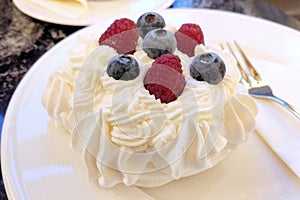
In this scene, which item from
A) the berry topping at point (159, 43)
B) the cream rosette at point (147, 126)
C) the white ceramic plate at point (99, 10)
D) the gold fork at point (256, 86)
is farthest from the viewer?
the white ceramic plate at point (99, 10)

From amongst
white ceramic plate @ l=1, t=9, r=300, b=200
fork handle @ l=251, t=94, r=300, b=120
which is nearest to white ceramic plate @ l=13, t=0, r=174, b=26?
white ceramic plate @ l=1, t=9, r=300, b=200

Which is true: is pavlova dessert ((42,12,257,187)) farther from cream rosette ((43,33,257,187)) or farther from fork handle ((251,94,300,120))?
fork handle ((251,94,300,120))

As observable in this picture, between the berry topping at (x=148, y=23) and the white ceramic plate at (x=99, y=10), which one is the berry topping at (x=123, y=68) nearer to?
the berry topping at (x=148, y=23)

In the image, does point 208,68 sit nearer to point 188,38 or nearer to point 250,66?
point 188,38

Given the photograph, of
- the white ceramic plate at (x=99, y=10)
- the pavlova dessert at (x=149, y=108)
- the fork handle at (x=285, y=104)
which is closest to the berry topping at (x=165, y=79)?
the pavlova dessert at (x=149, y=108)

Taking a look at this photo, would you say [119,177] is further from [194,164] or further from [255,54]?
[255,54]

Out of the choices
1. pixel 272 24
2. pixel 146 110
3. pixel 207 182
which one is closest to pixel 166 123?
pixel 146 110

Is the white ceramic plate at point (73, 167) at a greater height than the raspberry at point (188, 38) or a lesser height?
lesser

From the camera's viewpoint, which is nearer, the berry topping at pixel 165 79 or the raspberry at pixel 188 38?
the berry topping at pixel 165 79
